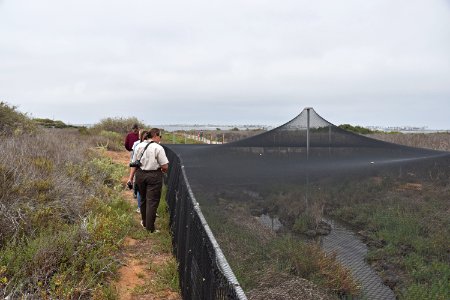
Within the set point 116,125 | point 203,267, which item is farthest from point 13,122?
point 116,125

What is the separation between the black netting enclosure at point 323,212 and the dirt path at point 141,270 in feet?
1.23

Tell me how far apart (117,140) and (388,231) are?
20147 millimetres

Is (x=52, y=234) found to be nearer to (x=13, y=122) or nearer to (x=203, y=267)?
(x=203, y=267)

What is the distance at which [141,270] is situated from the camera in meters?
5.20

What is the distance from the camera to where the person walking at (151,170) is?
627 centimetres

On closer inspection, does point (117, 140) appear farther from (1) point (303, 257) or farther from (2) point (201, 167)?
(1) point (303, 257)

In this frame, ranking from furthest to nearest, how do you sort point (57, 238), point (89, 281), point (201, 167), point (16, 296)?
point (201, 167)
point (57, 238)
point (89, 281)
point (16, 296)

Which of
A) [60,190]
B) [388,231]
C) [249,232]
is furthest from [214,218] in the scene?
[388,231]

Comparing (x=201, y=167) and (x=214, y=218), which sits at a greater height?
(x=201, y=167)

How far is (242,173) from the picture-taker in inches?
332

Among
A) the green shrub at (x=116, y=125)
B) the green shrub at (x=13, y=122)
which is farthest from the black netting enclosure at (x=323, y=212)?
the green shrub at (x=116, y=125)

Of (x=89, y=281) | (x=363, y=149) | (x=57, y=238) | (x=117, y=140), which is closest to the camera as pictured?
(x=89, y=281)

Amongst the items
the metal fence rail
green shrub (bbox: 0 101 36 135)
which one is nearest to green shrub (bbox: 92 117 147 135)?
green shrub (bbox: 0 101 36 135)

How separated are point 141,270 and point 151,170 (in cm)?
171
